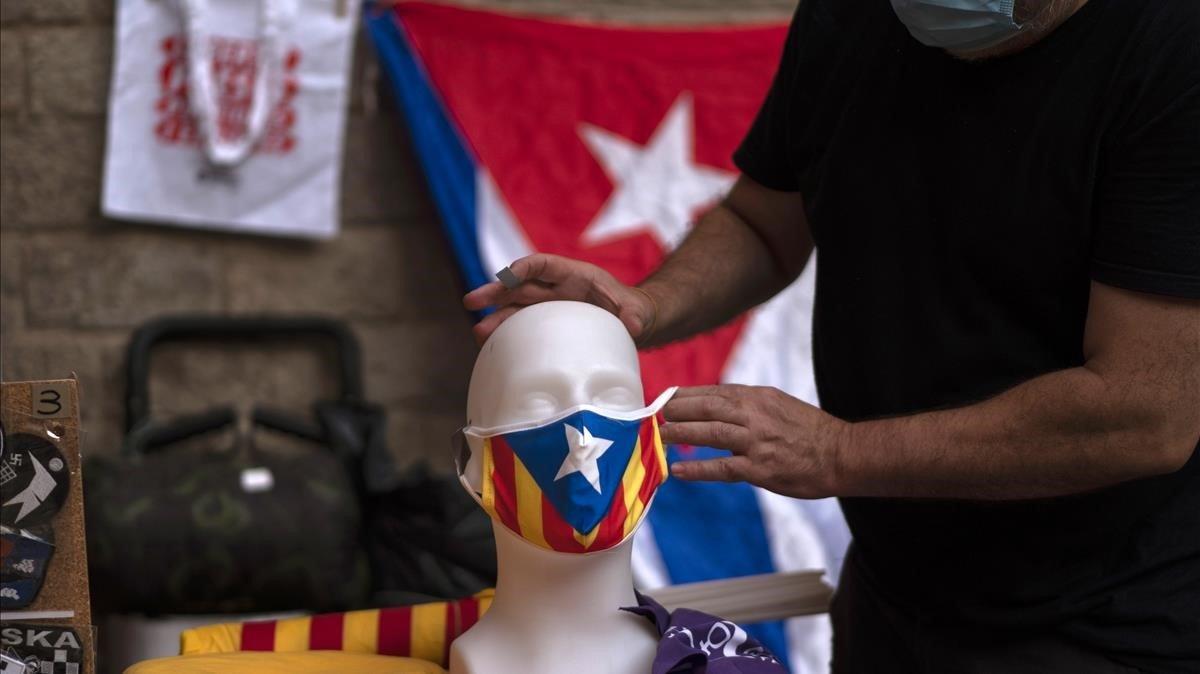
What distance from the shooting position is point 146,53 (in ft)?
10.2

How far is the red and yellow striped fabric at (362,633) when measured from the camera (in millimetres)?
1759

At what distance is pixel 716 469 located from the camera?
1.49 meters

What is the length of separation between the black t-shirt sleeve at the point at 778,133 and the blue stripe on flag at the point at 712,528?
1.18 m

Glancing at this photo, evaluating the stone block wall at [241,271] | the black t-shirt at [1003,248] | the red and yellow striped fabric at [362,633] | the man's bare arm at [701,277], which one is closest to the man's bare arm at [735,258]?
the man's bare arm at [701,277]

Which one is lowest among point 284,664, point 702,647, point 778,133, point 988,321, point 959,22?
point 284,664

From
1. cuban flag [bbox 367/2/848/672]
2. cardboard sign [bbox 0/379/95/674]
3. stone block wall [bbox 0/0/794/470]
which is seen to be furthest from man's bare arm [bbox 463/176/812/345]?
stone block wall [bbox 0/0/794/470]

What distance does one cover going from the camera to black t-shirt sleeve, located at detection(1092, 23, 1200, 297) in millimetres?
1417

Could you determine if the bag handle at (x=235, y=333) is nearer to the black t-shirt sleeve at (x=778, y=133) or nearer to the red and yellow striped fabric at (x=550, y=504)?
the black t-shirt sleeve at (x=778, y=133)

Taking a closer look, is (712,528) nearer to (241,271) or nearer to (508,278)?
(241,271)

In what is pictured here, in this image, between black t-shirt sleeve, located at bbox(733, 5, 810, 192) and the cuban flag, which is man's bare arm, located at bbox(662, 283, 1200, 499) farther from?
the cuban flag

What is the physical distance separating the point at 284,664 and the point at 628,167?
6.13 feet

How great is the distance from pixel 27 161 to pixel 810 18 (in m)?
2.03

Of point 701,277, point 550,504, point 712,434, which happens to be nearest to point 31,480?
point 550,504

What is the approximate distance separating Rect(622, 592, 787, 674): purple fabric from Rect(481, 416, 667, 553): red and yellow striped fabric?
0.14 m
